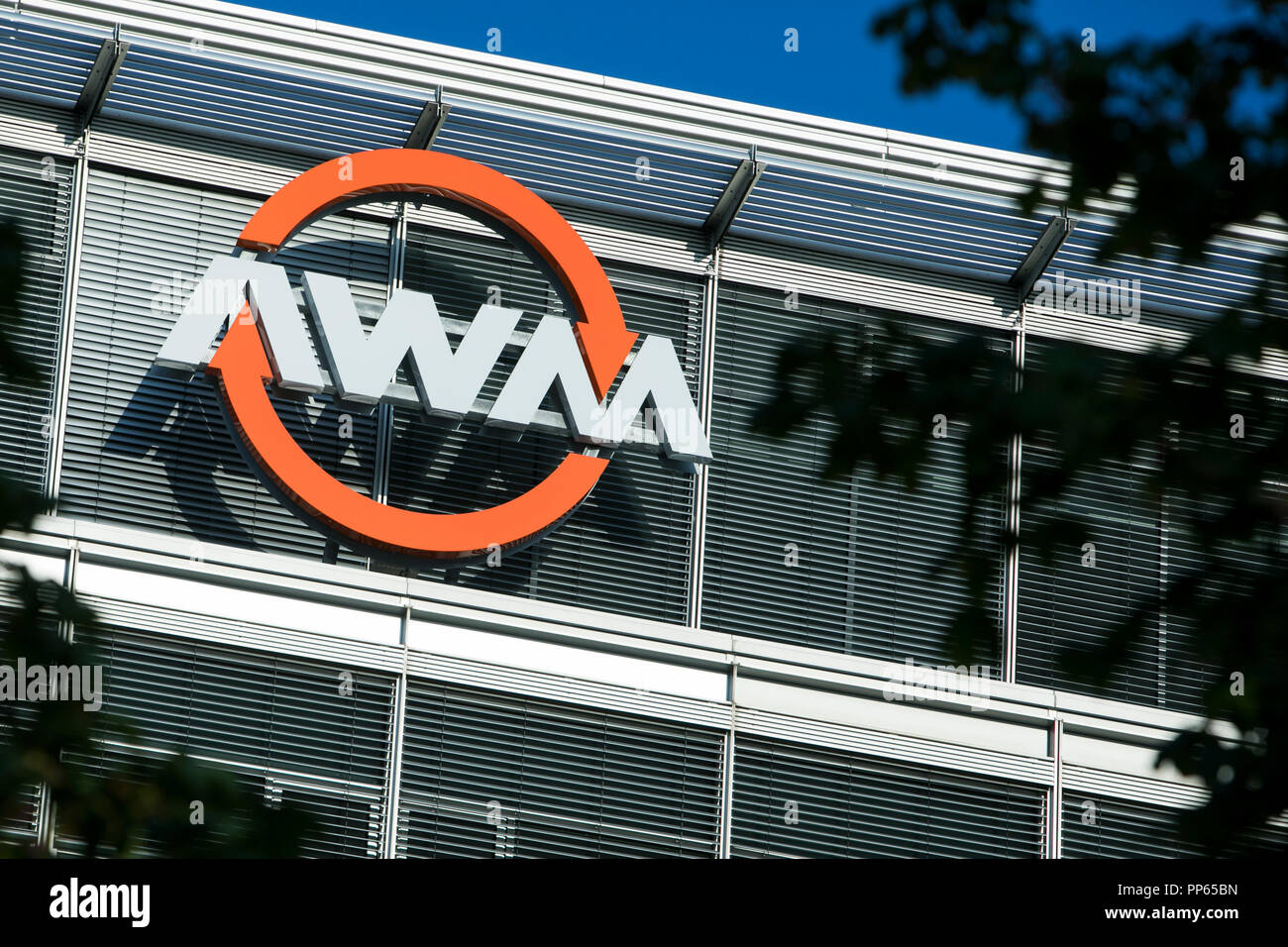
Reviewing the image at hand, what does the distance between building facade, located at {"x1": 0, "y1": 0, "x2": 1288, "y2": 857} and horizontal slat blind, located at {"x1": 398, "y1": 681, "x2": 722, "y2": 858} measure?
2 cm

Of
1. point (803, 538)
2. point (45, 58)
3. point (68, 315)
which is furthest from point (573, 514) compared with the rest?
point (45, 58)

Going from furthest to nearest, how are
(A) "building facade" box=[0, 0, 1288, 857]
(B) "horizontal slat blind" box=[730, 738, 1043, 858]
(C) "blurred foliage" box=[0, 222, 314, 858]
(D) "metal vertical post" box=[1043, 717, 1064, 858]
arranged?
(D) "metal vertical post" box=[1043, 717, 1064, 858] → (B) "horizontal slat blind" box=[730, 738, 1043, 858] → (A) "building facade" box=[0, 0, 1288, 857] → (C) "blurred foliage" box=[0, 222, 314, 858]

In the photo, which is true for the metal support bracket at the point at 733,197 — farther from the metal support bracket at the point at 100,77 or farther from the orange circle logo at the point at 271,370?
the metal support bracket at the point at 100,77

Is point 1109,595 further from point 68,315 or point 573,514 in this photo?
point 68,315

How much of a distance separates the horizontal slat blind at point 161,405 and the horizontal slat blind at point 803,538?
9.00ft

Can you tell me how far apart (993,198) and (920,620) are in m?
3.53

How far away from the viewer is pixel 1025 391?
13.0ft

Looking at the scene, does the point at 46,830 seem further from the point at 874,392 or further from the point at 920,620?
the point at 920,620

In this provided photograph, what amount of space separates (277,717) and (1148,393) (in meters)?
9.75

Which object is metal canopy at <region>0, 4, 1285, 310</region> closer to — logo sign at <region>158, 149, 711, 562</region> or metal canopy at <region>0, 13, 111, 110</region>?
metal canopy at <region>0, 13, 111, 110</region>

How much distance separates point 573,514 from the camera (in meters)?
14.1

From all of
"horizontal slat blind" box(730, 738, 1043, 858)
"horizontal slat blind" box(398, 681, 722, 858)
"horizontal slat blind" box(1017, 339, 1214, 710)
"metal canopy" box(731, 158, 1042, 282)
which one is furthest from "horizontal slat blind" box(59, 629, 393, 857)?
"horizontal slat blind" box(1017, 339, 1214, 710)

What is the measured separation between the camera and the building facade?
13.0 meters
